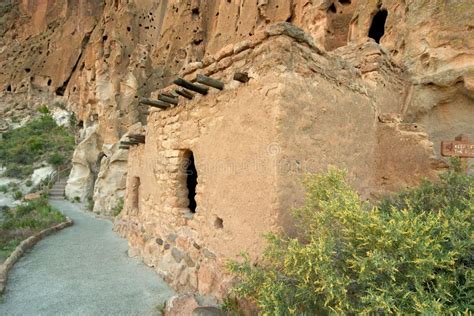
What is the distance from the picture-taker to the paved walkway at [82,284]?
3.71 metres

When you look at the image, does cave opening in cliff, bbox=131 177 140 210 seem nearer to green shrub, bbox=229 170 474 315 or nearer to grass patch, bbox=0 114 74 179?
green shrub, bbox=229 170 474 315

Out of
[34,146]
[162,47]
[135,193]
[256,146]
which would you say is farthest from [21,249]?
[34,146]

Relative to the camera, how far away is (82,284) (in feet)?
14.7

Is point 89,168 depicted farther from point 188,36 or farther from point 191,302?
point 191,302

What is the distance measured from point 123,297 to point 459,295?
12.9 ft

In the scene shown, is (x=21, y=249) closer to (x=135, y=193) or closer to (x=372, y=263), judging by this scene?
(x=135, y=193)

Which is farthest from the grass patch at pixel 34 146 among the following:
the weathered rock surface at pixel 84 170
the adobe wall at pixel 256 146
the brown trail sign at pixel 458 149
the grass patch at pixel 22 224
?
the brown trail sign at pixel 458 149

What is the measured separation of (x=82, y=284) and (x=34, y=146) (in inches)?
855

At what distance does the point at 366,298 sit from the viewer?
5.41ft

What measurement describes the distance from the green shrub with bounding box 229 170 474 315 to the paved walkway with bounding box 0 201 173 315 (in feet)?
7.98

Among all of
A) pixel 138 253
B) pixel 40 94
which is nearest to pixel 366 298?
pixel 138 253

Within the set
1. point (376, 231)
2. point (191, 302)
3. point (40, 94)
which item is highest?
point (40, 94)

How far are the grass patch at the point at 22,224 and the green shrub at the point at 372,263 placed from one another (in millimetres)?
5947

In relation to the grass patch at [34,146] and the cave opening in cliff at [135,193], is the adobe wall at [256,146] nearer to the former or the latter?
the cave opening in cliff at [135,193]
